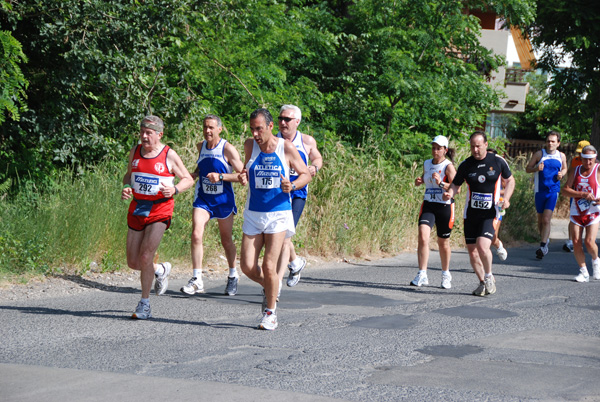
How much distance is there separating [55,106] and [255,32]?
5452 millimetres

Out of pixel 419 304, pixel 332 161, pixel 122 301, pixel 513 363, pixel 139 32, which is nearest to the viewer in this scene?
pixel 513 363

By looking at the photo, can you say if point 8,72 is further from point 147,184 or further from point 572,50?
point 572,50

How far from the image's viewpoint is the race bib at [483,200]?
9727mm

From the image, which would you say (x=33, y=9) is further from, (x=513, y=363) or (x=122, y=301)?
(x=513, y=363)

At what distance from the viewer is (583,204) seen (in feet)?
37.9

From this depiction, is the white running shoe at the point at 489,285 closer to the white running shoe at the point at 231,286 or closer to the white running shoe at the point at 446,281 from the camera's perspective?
the white running shoe at the point at 446,281

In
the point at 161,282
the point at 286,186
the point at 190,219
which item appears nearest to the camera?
the point at 286,186

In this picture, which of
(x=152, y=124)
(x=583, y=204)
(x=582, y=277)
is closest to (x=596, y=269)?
(x=582, y=277)

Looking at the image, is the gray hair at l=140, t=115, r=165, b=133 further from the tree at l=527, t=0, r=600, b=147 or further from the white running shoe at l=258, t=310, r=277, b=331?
the tree at l=527, t=0, r=600, b=147

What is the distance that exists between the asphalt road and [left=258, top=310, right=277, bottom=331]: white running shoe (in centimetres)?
7

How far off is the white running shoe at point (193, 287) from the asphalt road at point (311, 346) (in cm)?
11

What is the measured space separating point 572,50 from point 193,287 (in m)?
16.0

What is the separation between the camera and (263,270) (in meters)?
7.15

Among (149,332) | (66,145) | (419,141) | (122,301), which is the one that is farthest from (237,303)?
(419,141)
